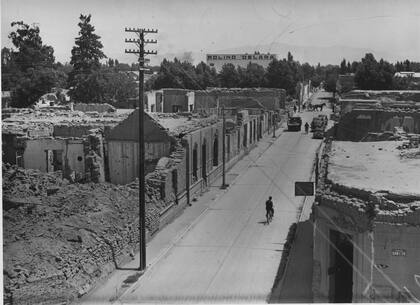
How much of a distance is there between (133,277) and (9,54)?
53020 millimetres

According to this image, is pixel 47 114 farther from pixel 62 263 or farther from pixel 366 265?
pixel 366 265

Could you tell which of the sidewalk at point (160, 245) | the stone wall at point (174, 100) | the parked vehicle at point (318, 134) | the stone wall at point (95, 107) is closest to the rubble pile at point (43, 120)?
the sidewalk at point (160, 245)

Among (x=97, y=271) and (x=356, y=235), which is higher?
(x=356, y=235)

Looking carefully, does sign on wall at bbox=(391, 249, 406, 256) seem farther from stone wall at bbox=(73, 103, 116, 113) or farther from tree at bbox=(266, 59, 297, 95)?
tree at bbox=(266, 59, 297, 95)

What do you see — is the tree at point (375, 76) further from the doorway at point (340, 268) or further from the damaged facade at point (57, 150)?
the doorway at point (340, 268)

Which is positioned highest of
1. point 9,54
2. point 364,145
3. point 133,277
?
point 9,54

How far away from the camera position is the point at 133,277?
19312mm

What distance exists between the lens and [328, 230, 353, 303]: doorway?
52.2 ft

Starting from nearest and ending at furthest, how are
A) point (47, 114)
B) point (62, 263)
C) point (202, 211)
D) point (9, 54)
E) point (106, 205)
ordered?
1. point (62, 263)
2. point (106, 205)
3. point (202, 211)
4. point (47, 114)
5. point (9, 54)

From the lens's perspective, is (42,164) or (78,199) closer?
(78,199)

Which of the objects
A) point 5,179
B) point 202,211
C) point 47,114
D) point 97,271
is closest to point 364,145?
point 202,211

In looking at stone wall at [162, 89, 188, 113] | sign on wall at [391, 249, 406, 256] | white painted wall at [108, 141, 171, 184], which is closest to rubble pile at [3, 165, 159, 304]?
white painted wall at [108, 141, 171, 184]

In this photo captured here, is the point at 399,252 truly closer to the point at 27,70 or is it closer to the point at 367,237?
the point at 367,237

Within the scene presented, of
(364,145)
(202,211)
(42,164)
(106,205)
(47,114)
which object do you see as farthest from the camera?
(47,114)
